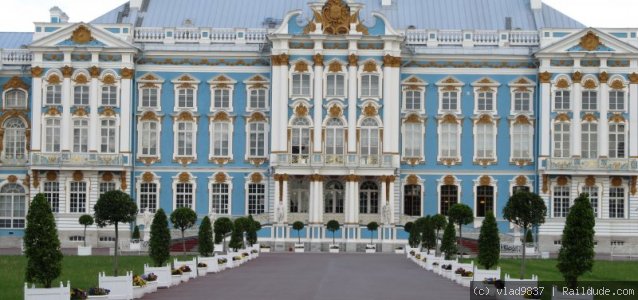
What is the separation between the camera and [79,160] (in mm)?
77500

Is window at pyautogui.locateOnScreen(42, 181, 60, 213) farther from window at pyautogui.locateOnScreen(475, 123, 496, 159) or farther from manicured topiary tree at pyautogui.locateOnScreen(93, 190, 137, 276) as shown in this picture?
manicured topiary tree at pyautogui.locateOnScreen(93, 190, 137, 276)

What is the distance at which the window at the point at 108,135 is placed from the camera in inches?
3088

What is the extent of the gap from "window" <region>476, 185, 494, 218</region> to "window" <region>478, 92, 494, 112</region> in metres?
5.12

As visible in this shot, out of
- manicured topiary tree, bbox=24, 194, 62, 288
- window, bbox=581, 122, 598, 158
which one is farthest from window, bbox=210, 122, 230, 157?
manicured topiary tree, bbox=24, 194, 62, 288

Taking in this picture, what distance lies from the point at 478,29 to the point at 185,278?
4470 centimetres

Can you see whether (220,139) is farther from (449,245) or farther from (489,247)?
(489,247)

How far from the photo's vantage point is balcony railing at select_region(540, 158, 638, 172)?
252 ft

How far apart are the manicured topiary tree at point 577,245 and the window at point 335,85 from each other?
45.5 metres

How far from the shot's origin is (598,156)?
77438 millimetres

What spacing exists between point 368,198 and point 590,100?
613 inches

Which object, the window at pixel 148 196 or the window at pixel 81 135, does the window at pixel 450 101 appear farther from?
the window at pixel 81 135

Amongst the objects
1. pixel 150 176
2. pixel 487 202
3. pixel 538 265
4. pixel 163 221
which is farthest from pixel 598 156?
pixel 163 221

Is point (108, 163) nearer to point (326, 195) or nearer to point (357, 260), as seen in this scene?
point (326, 195)

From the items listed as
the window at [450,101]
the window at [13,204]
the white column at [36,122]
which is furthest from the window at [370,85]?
the window at [13,204]
